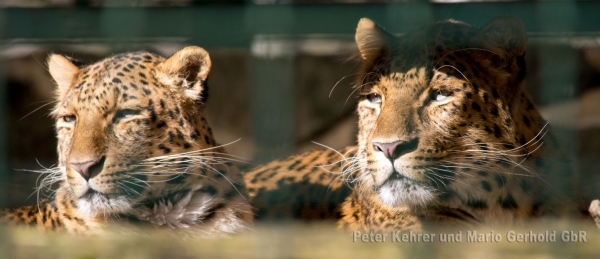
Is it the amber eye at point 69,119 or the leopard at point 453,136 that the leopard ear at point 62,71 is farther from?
the leopard at point 453,136

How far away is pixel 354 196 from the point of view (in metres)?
3.70

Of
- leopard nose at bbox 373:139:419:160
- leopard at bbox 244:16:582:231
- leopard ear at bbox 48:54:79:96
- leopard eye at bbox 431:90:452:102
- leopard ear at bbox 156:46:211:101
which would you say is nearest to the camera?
leopard nose at bbox 373:139:419:160

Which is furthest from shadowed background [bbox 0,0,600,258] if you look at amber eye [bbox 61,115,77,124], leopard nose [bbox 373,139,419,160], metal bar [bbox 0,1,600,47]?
leopard nose [bbox 373,139,419,160]

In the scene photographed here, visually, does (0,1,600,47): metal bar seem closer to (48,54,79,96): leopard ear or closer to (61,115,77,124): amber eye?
(48,54,79,96): leopard ear

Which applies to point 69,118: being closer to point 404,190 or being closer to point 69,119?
point 69,119

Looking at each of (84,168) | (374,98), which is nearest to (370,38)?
(374,98)

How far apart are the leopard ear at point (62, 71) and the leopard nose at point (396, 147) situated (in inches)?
61.5

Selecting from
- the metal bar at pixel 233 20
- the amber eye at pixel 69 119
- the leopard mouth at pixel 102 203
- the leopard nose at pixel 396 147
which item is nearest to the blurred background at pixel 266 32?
the metal bar at pixel 233 20

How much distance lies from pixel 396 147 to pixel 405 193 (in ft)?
0.81

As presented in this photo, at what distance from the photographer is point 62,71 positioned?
3500 millimetres

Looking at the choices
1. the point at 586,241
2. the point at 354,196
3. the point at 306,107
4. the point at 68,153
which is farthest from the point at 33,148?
the point at 586,241

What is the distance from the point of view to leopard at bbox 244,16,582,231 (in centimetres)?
311

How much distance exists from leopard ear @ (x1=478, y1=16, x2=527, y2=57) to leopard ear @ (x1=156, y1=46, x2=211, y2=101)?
1.31m

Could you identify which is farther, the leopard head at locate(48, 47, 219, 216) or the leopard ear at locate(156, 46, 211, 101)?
the leopard ear at locate(156, 46, 211, 101)
